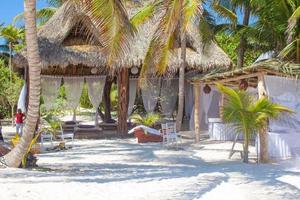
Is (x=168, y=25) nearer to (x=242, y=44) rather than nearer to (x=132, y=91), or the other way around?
(x=132, y=91)

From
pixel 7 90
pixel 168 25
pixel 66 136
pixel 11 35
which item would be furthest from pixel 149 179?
pixel 11 35

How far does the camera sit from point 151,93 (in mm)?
18797

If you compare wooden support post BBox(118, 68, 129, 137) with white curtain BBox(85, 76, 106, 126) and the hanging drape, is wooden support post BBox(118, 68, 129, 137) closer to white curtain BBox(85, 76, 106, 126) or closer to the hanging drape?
white curtain BBox(85, 76, 106, 126)

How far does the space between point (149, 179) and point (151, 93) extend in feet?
36.8

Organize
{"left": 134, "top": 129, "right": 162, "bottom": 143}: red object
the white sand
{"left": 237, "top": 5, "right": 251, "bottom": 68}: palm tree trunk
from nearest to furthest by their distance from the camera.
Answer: the white sand → {"left": 134, "top": 129, "right": 162, "bottom": 143}: red object → {"left": 237, "top": 5, "right": 251, "bottom": 68}: palm tree trunk

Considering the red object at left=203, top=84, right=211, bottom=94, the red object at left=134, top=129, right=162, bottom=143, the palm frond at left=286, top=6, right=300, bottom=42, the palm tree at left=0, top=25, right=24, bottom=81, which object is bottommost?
the red object at left=134, top=129, right=162, bottom=143

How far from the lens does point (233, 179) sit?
25.3 ft

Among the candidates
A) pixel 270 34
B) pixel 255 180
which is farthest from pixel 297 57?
pixel 255 180

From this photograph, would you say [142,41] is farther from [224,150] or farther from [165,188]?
[165,188]

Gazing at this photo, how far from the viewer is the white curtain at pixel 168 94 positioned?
1892 centimetres

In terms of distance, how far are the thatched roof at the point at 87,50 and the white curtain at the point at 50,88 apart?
167 centimetres

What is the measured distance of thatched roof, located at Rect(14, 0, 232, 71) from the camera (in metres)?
16.5

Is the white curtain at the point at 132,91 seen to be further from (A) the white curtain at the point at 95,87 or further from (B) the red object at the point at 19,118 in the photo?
(B) the red object at the point at 19,118

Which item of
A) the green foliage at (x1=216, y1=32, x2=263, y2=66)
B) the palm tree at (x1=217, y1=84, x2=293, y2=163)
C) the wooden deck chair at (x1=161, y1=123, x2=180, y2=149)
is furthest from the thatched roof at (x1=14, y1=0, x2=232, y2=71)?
the green foliage at (x1=216, y1=32, x2=263, y2=66)
